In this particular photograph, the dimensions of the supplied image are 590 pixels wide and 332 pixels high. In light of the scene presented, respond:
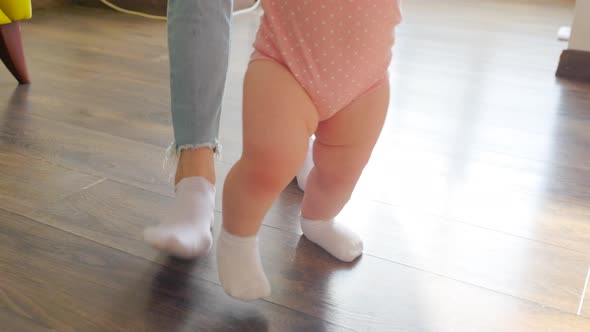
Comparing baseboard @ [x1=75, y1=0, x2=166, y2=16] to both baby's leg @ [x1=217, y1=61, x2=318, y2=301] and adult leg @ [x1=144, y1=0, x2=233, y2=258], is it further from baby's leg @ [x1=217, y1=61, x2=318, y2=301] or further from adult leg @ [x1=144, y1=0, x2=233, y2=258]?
baby's leg @ [x1=217, y1=61, x2=318, y2=301]

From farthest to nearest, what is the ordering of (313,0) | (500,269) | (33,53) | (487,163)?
(33,53) < (487,163) < (500,269) < (313,0)

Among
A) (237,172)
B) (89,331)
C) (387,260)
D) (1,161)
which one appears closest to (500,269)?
(387,260)

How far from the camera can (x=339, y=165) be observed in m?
0.80

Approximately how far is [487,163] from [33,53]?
137 centimetres

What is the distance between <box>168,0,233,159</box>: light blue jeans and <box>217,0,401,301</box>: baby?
171mm

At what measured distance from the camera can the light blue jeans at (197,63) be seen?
2.81 ft

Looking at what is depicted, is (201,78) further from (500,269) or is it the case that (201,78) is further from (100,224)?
(500,269)

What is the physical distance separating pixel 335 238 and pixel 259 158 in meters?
0.24

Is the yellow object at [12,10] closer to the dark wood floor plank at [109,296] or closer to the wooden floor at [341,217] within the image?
the wooden floor at [341,217]

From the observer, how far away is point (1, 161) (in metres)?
1.14

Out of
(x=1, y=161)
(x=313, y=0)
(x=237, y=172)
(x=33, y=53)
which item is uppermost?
(x=313, y=0)

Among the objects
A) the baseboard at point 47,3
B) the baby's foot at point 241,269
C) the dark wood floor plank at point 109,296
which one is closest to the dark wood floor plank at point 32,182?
the dark wood floor plank at point 109,296

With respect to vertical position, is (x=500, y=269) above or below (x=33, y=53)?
above

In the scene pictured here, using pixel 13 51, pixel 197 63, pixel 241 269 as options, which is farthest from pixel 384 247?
pixel 13 51
